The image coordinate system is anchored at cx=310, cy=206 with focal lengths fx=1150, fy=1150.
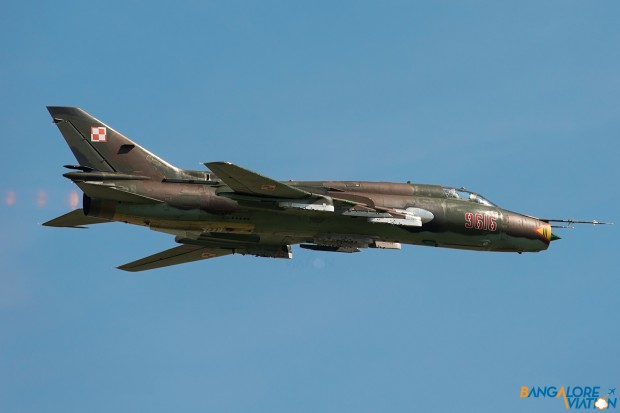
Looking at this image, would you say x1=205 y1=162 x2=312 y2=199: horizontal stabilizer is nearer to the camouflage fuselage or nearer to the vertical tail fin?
the camouflage fuselage

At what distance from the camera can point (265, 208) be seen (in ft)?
134

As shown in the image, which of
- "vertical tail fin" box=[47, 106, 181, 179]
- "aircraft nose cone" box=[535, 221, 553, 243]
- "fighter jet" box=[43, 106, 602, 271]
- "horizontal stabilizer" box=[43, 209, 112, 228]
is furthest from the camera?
"aircraft nose cone" box=[535, 221, 553, 243]

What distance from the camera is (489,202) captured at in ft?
146

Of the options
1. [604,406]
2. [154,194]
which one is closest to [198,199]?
[154,194]

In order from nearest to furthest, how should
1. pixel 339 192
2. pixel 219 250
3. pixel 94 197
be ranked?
pixel 94 197, pixel 339 192, pixel 219 250

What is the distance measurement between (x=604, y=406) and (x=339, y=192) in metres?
12.4

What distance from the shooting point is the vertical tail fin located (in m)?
40.8

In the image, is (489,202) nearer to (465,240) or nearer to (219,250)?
(465,240)

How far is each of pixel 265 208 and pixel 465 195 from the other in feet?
26.9

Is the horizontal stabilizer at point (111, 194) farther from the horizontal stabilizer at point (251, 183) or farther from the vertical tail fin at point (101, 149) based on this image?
the horizontal stabilizer at point (251, 183)

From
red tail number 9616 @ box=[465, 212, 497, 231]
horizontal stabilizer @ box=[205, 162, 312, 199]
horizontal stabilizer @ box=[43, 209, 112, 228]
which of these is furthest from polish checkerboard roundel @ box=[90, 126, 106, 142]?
red tail number 9616 @ box=[465, 212, 497, 231]

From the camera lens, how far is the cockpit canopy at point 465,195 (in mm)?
43938

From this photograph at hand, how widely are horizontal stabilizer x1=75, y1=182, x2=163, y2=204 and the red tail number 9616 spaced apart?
11652mm

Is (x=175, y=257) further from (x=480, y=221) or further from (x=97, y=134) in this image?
(x=480, y=221)
